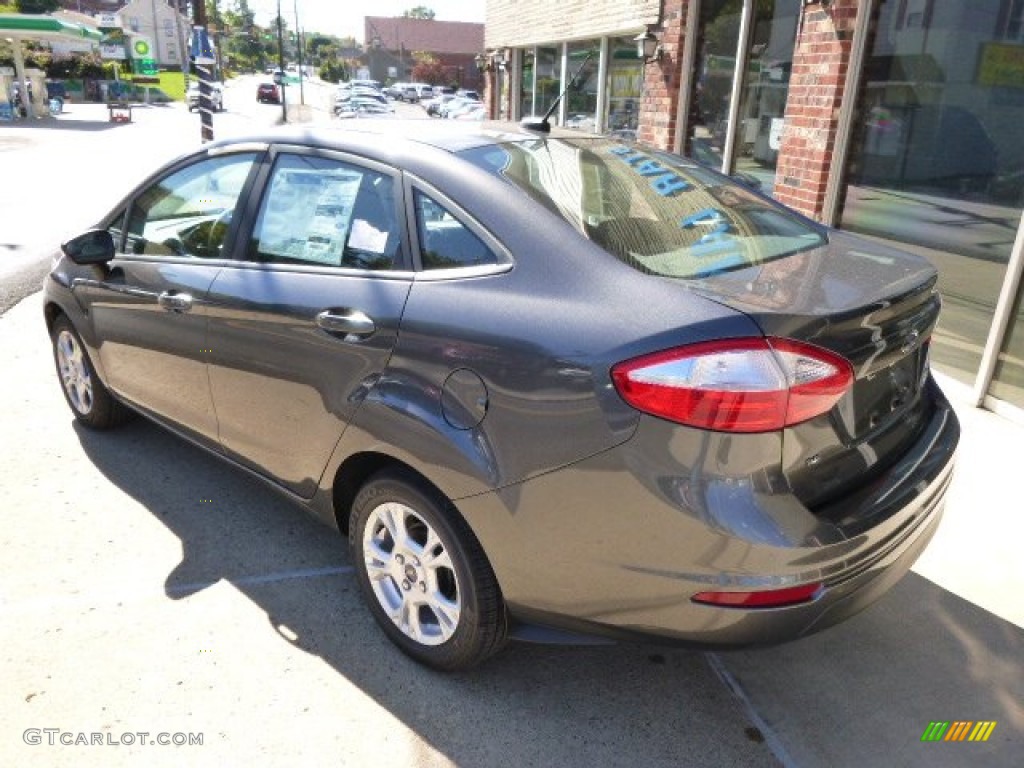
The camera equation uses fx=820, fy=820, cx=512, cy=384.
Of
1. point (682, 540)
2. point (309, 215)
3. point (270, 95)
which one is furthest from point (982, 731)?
point (270, 95)

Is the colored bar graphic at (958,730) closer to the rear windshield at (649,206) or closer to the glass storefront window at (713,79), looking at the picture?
the rear windshield at (649,206)

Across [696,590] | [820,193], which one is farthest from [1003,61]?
[696,590]

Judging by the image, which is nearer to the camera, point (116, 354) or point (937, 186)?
point (116, 354)

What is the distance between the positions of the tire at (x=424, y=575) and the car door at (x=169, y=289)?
3.34 feet

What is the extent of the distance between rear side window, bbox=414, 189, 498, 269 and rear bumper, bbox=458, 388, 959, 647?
0.69 metres

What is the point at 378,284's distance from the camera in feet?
8.18

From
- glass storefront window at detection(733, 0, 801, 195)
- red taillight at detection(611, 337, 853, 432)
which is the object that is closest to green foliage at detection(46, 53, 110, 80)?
glass storefront window at detection(733, 0, 801, 195)

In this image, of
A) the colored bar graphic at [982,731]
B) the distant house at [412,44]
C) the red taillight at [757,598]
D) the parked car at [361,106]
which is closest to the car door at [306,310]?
the red taillight at [757,598]

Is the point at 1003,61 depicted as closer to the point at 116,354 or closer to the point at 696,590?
the point at 696,590

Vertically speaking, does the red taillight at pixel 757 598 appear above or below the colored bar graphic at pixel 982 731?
above

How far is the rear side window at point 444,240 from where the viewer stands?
2338 mm

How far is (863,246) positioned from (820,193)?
3.48 metres

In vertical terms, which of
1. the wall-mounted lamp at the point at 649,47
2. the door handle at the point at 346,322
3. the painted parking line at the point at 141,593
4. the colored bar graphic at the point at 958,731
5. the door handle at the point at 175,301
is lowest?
the painted parking line at the point at 141,593

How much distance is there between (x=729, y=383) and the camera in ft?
6.14
